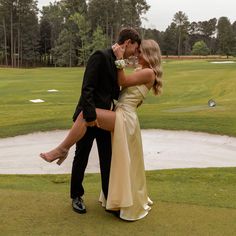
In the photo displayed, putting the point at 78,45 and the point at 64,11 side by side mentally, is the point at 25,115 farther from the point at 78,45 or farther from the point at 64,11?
the point at 64,11

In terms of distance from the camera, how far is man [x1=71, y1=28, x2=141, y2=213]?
14.3 ft

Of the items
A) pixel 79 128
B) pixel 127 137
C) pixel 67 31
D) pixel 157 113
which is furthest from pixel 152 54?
pixel 67 31

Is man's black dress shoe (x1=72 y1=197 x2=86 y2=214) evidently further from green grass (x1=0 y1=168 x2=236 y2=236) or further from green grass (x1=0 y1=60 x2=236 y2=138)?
green grass (x1=0 y1=60 x2=236 y2=138)

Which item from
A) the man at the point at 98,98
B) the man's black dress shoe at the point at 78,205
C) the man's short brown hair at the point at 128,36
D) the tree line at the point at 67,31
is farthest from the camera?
the tree line at the point at 67,31

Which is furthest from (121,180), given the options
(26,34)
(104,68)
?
(26,34)

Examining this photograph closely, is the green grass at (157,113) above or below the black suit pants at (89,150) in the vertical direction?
below

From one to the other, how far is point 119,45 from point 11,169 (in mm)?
5931

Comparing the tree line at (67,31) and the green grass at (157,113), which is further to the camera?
the tree line at (67,31)

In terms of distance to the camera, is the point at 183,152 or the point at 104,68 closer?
the point at 104,68

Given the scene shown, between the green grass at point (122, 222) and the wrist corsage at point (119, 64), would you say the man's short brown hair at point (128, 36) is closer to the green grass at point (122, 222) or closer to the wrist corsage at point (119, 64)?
the wrist corsage at point (119, 64)

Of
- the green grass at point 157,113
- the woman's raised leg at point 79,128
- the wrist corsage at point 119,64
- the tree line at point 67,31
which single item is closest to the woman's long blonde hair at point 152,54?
the wrist corsage at point 119,64

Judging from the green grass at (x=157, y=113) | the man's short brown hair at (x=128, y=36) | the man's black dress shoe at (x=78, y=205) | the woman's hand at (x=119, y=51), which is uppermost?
the man's short brown hair at (x=128, y=36)

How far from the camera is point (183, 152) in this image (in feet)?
36.1

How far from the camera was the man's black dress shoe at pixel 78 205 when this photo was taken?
15.4 ft
